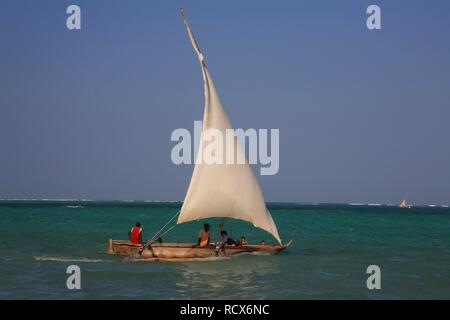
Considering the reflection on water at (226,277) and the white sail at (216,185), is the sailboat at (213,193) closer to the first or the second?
the white sail at (216,185)

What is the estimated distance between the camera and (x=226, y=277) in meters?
21.7

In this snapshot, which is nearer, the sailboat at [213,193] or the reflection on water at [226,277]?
the reflection on water at [226,277]

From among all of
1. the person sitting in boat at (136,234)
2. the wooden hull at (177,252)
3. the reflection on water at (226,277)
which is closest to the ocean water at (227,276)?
the reflection on water at (226,277)

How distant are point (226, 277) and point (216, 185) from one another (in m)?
4.63

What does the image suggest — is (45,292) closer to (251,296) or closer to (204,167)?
(251,296)

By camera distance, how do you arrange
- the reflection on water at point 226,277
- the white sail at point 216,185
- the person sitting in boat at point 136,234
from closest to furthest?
the reflection on water at point 226,277 < the white sail at point 216,185 < the person sitting in boat at point 136,234

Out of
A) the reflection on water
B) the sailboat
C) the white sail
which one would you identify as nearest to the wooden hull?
the sailboat

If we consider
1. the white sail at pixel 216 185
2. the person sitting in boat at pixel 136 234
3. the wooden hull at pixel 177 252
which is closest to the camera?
the white sail at pixel 216 185

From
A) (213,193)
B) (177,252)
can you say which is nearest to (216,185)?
(213,193)

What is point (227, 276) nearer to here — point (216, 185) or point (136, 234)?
point (216, 185)

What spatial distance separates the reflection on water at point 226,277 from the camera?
60.6 ft

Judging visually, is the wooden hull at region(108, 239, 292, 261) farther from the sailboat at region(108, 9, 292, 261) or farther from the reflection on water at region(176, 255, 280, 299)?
the reflection on water at region(176, 255, 280, 299)

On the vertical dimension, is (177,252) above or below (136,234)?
below

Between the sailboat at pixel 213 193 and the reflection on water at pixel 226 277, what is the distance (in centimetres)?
96
